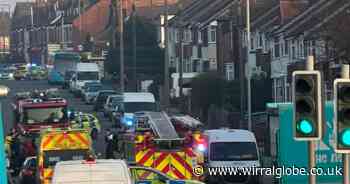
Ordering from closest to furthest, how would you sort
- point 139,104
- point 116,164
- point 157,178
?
point 116,164, point 157,178, point 139,104

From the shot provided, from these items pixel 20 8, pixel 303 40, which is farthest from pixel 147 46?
pixel 20 8

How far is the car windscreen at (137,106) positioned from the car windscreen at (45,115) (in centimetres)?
1154

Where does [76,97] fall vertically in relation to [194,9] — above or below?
below

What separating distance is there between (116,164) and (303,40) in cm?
3396

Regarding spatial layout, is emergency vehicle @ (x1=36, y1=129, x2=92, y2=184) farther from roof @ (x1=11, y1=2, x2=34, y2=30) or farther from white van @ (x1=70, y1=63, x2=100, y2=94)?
roof @ (x1=11, y1=2, x2=34, y2=30)

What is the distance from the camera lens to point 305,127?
13.1 meters

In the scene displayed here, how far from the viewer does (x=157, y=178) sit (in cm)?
2370

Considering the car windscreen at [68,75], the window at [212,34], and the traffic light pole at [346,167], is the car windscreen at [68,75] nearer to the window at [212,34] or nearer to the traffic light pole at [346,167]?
the window at [212,34]

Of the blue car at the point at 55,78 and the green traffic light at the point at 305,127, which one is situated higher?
the green traffic light at the point at 305,127

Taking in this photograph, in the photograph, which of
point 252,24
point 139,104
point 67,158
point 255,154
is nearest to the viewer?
point 67,158

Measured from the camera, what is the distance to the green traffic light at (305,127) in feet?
42.8

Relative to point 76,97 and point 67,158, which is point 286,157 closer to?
point 67,158

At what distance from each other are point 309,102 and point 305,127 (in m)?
0.30

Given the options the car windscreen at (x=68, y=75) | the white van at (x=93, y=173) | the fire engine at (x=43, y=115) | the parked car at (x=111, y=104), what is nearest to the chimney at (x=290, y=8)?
the parked car at (x=111, y=104)
